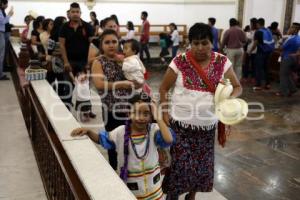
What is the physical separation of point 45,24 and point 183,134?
421 centimetres

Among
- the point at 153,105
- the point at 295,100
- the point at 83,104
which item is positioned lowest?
the point at 295,100

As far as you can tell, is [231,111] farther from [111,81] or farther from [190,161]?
[111,81]

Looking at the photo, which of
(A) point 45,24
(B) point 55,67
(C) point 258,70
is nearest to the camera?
(B) point 55,67

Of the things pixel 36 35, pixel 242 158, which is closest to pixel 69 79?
pixel 36 35

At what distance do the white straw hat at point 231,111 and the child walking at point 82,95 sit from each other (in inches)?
104

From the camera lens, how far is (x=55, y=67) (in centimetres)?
494

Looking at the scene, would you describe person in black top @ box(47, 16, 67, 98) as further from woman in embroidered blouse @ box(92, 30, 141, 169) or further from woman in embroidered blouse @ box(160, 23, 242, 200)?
woman in embroidered blouse @ box(160, 23, 242, 200)

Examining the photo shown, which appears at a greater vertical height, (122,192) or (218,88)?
(218,88)

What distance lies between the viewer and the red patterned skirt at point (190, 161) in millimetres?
2627

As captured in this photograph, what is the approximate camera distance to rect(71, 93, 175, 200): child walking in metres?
2.31

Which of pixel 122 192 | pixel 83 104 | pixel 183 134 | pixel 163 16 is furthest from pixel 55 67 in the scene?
pixel 163 16

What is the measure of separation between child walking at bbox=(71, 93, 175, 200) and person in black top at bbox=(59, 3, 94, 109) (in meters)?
2.22

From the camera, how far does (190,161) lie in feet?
8.75

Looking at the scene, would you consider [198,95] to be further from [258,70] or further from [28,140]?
[258,70]
